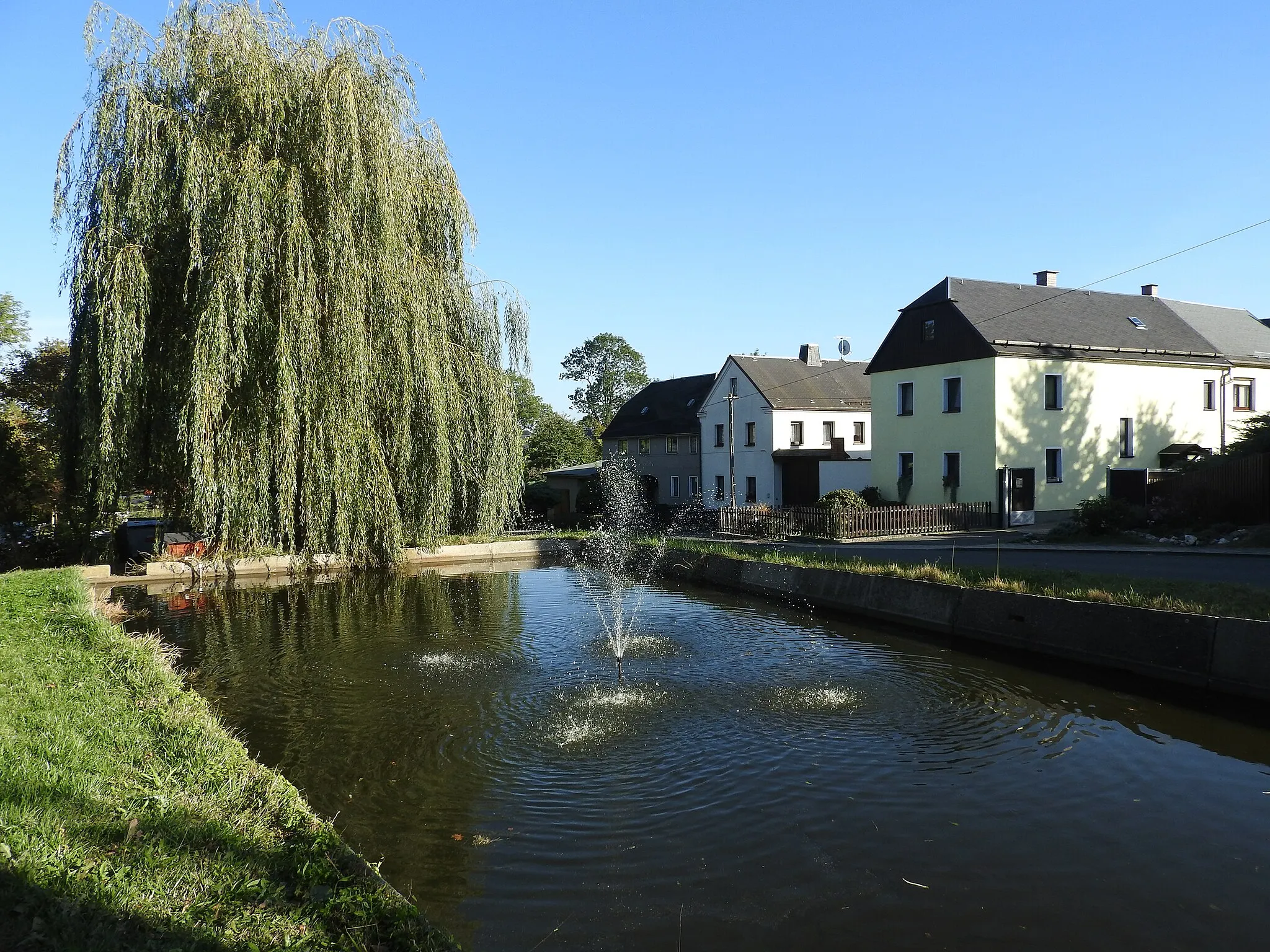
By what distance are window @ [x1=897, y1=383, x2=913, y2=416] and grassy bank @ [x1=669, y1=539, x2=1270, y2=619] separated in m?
16.4

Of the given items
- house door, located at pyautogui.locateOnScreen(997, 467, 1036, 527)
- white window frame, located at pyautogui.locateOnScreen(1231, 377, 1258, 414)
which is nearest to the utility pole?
house door, located at pyautogui.locateOnScreen(997, 467, 1036, 527)

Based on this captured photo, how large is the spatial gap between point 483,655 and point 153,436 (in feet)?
32.2

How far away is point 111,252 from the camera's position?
16688 millimetres

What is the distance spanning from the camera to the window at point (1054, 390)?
3006 centimetres

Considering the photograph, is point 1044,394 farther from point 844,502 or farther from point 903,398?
point 844,502

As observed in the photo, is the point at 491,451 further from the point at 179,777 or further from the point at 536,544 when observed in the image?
the point at 179,777

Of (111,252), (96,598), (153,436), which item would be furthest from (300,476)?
(111,252)

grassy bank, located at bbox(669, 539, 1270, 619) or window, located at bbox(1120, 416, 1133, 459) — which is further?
window, located at bbox(1120, 416, 1133, 459)

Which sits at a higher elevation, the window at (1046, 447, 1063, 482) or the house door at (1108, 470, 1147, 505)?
the window at (1046, 447, 1063, 482)

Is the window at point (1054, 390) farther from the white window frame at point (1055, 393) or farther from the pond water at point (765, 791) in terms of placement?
the pond water at point (765, 791)

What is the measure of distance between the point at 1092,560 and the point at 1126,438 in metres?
15.1

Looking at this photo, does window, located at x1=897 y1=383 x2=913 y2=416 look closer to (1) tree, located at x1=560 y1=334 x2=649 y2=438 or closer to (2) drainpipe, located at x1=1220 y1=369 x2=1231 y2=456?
(2) drainpipe, located at x1=1220 y1=369 x2=1231 y2=456

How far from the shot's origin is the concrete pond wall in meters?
9.69

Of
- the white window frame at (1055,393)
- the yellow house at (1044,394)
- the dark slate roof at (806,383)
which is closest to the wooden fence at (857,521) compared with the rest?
the yellow house at (1044,394)
